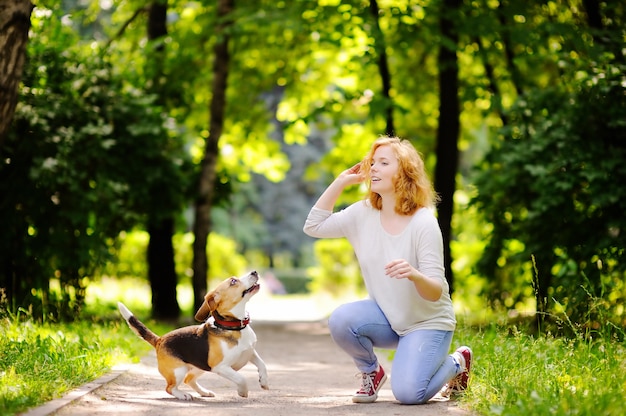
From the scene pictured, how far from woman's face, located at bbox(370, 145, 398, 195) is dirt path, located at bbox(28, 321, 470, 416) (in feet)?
4.90

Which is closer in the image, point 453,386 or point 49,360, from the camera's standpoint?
point 453,386

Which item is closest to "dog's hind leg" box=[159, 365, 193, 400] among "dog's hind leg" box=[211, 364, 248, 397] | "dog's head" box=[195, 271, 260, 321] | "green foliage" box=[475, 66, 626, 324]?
"dog's hind leg" box=[211, 364, 248, 397]

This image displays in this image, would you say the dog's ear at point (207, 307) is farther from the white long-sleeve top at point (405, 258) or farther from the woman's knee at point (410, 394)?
the woman's knee at point (410, 394)

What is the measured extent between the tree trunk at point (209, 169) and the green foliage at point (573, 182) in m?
4.68

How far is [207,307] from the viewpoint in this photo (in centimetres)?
603

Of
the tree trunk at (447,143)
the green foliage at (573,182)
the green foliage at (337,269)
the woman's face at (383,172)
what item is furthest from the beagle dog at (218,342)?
the green foliage at (337,269)

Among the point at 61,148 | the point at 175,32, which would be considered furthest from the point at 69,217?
the point at 175,32

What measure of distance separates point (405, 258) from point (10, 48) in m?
3.78

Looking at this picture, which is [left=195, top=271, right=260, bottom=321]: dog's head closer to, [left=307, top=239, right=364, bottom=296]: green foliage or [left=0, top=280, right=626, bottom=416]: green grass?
[left=0, top=280, right=626, bottom=416]: green grass

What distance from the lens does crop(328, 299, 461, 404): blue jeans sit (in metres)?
5.80

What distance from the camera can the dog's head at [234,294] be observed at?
5832mm

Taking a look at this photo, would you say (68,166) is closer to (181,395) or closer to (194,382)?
(194,382)

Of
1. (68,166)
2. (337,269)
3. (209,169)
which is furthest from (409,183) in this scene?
(337,269)

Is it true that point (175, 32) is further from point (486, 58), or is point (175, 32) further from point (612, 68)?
point (612, 68)
